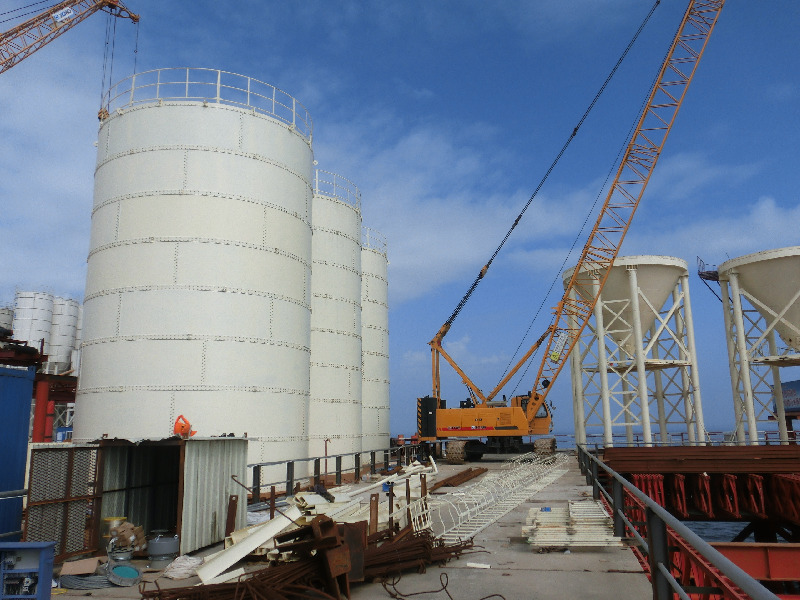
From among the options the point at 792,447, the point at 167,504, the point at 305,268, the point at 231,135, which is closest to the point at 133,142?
the point at 231,135

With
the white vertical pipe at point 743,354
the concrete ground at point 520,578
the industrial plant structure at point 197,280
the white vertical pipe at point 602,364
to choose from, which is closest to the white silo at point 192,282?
the industrial plant structure at point 197,280

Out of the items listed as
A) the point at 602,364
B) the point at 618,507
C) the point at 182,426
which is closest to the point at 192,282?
the point at 182,426

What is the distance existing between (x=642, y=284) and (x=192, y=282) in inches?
1192

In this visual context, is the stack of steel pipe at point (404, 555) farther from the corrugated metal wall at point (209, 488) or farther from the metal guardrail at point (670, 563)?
the corrugated metal wall at point (209, 488)

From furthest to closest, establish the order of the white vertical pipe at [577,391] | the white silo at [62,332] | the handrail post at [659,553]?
the white silo at [62,332], the white vertical pipe at [577,391], the handrail post at [659,553]

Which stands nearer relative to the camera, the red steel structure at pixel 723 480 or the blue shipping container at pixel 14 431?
the blue shipping container at pixel 14 431

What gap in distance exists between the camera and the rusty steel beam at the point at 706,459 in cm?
2386

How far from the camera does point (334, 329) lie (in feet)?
105

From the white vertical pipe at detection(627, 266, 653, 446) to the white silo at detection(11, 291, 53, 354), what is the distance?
48.4 meters

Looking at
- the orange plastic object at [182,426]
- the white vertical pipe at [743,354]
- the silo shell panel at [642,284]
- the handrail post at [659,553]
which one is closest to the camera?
the handrail post at [659,553]

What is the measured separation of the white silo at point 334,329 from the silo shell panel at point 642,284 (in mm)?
17233

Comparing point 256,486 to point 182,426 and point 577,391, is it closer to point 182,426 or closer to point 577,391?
point 182,426

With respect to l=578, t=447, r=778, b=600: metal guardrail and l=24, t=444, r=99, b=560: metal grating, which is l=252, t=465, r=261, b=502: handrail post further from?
l=578, t=447, r=778, b=600: metal guardrail

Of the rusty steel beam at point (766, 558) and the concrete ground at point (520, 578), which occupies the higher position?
the concrete ground at point (520, 578)
